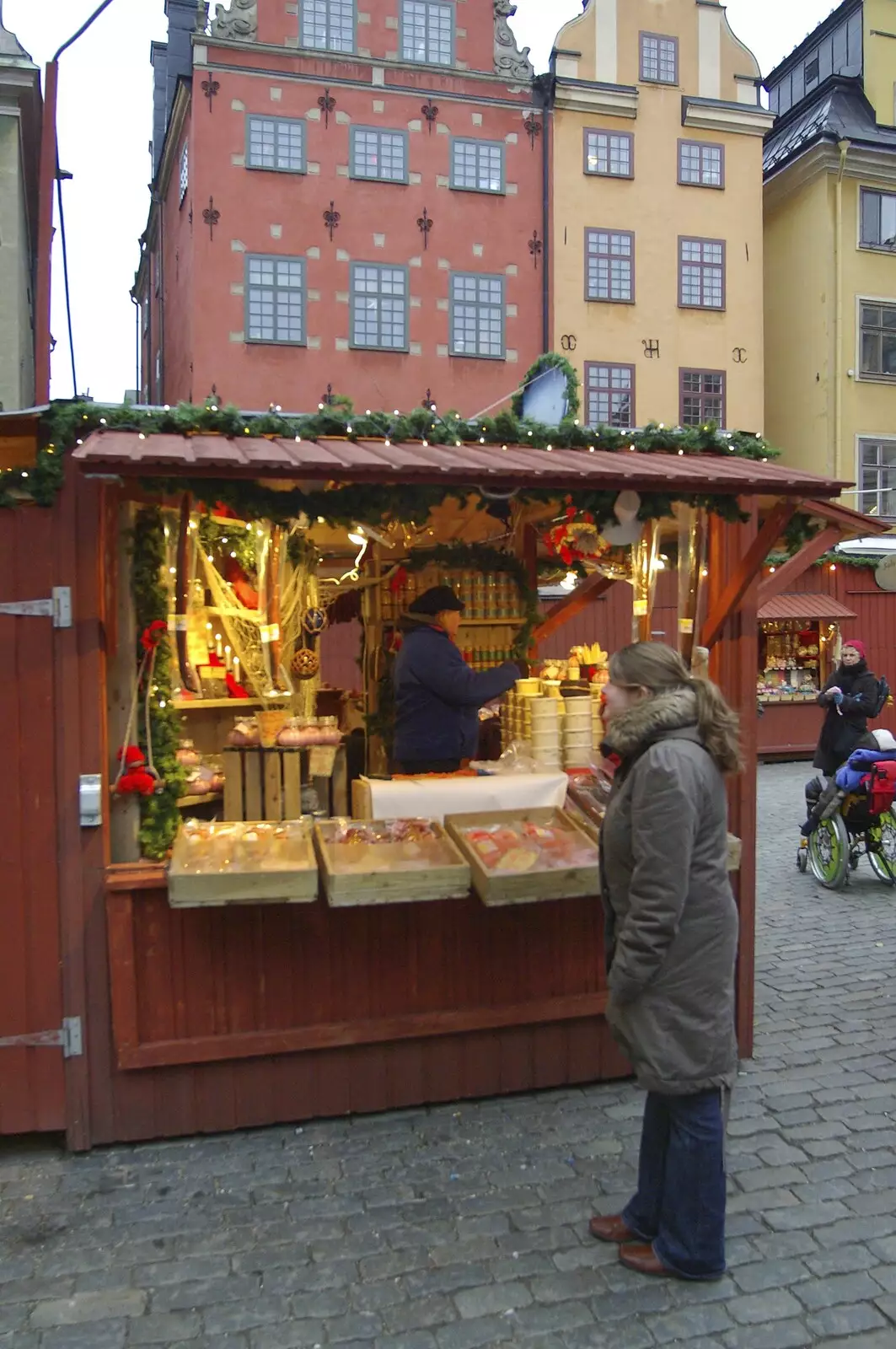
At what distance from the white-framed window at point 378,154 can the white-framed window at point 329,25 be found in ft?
5.21

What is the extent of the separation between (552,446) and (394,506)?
3.04 feet

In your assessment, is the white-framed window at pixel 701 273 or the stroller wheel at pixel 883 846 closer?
the stroller wheel at pixel 883 846

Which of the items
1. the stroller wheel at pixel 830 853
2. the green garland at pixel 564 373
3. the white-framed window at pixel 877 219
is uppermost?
the white-framed window at pixel 877 219

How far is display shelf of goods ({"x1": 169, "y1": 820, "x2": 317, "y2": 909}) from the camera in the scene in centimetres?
409

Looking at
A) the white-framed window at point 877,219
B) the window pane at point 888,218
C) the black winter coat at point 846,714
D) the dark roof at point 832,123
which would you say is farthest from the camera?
the window pane at point 888,218

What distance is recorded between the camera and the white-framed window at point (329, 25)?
706 inches

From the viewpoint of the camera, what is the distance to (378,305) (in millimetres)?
18375

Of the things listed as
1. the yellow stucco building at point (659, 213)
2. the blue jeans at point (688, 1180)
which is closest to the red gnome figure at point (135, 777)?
the blue jeans at point (688, 1180)

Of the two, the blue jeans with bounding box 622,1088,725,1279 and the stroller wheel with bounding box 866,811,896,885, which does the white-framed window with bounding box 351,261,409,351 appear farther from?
the blue jeans with bounding box 622,1088,725,1279

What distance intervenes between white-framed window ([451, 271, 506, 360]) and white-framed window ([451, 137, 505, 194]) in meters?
1.66

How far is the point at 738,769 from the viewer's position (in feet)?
10.3

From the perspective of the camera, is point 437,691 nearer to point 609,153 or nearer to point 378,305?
point 378,305

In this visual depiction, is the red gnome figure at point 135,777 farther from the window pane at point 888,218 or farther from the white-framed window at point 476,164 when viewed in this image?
the window pane at point 888,218

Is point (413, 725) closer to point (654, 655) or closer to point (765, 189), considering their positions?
point (654, 655)
